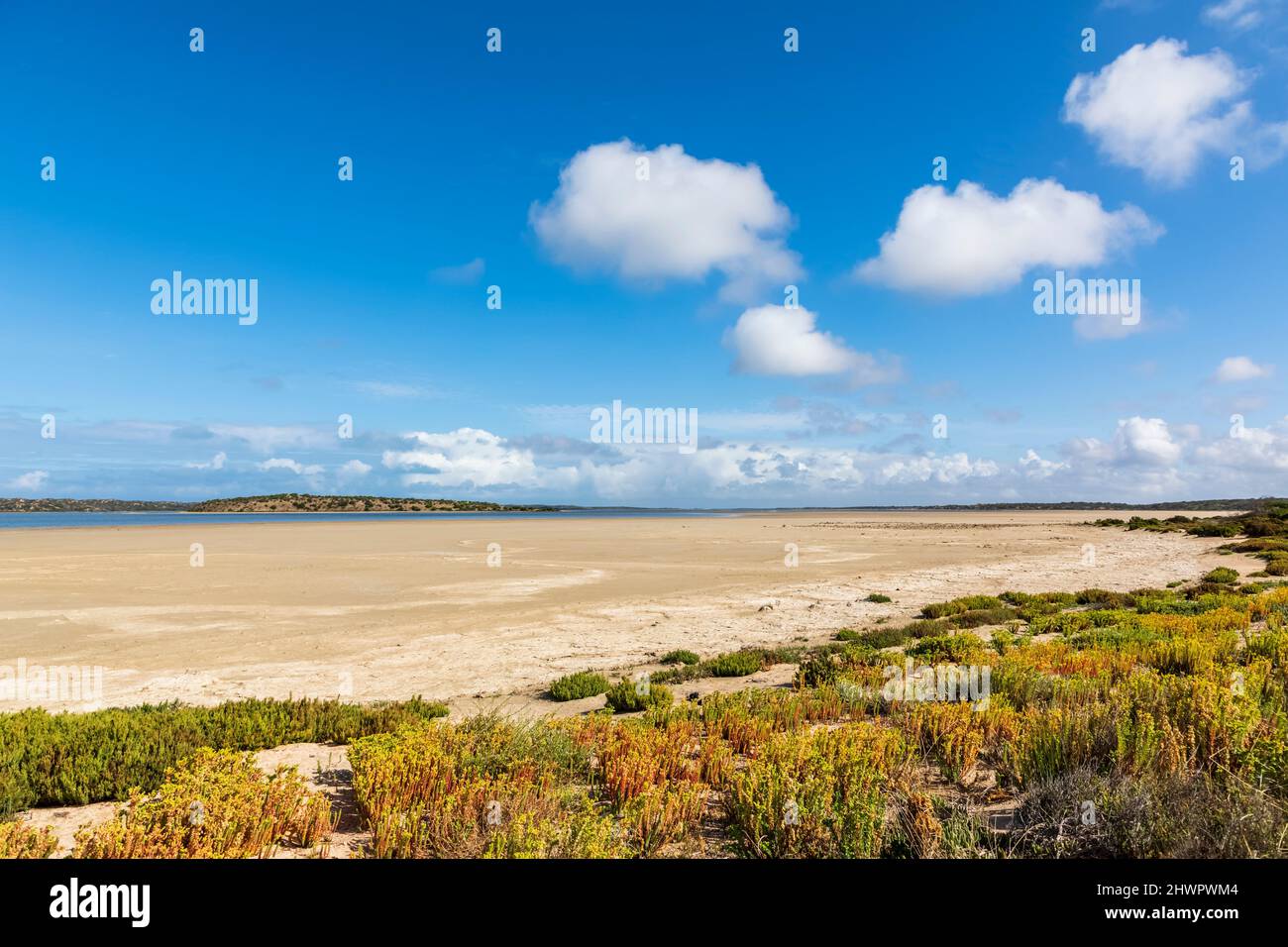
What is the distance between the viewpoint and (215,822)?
15.7ft

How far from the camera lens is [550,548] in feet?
149

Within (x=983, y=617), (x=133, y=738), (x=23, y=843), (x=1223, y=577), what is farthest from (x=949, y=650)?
(x=1223, y=577)

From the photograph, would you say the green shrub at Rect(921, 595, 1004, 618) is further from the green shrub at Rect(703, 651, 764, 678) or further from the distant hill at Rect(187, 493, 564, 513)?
the distant hill at Rect(187, 493, 564, 513)

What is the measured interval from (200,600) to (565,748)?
804 inches

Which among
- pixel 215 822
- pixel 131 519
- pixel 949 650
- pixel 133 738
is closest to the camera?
pixel 215 822

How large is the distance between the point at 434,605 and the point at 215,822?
17.2m

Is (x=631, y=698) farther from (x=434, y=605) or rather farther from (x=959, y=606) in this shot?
(x=959, y=606)

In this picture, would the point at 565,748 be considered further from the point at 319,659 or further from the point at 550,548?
the point at 550,548

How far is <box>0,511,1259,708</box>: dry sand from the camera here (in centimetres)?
1337

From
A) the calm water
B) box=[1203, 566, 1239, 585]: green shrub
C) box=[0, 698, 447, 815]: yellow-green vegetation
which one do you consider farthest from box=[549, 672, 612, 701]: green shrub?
the calm water

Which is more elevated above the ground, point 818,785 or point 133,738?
point 818,785

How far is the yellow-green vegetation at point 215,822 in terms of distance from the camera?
4523 mm

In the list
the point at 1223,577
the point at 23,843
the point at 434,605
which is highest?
the point at 23,843

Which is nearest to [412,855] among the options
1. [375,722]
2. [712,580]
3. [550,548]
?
[375,722]
